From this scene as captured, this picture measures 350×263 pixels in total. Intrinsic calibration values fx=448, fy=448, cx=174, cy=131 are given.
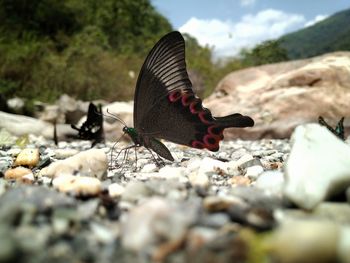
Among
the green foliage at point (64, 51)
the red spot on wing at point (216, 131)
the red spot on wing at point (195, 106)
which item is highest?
the green foliage at point (64, 51)

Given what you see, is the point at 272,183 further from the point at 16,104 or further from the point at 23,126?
the point at 16,104

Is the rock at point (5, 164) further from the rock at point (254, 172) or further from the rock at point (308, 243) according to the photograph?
the rock at point (308, 243)

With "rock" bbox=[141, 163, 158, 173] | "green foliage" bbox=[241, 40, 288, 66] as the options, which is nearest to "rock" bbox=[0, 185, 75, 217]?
"rock" bbox=[141, 163, 158, 173]

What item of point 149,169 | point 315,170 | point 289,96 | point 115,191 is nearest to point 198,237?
point 315,170

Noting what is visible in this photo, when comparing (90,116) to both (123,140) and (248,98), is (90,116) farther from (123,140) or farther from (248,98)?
(248,98)

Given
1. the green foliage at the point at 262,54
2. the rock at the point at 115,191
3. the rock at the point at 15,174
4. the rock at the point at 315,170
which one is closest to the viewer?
the rock at the point at 315,170

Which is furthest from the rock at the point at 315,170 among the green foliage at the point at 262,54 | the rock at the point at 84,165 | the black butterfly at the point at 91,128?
the green foliage at the point at 262,54

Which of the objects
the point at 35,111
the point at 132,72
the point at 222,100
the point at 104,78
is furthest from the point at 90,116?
the point at 132,72
